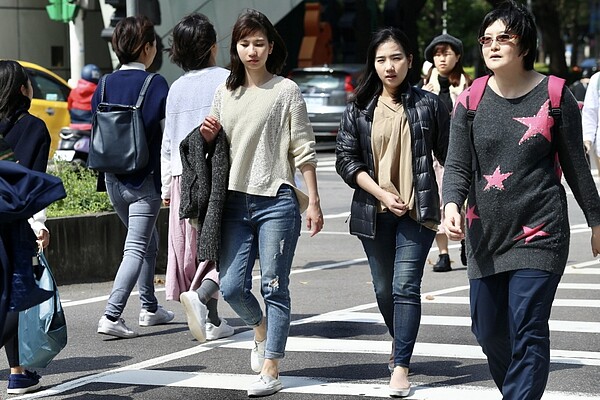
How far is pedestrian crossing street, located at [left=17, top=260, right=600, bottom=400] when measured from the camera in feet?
21.2

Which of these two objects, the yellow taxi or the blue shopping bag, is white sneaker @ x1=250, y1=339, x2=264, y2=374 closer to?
the blue shopping bag

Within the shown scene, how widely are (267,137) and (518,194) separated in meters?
1.74

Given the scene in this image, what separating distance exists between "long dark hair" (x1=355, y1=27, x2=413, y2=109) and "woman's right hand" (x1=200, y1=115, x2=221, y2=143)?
737mm

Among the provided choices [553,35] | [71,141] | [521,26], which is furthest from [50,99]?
[553,35]

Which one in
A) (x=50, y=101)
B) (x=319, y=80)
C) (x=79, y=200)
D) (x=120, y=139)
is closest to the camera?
(x=120, y=139)

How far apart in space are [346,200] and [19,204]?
12.0 metres

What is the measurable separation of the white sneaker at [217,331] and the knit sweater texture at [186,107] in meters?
0.95

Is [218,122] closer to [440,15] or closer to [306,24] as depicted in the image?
[306,24]

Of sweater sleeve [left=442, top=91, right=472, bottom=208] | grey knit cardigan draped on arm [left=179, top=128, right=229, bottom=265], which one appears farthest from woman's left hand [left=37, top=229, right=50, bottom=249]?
sweater sleeve [left=442, top=91, right=472, bottom=208]

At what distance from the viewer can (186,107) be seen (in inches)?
300

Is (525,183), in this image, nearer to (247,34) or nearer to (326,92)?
(247,34)

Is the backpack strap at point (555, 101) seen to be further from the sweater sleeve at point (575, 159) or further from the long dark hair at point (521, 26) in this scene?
the long dark hair at point (521, 26)

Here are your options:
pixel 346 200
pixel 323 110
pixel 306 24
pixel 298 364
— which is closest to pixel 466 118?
pixel 298 364

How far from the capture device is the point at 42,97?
20.1m
